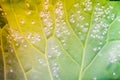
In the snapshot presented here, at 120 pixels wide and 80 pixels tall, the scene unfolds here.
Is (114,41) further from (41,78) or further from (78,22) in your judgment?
(41,78)

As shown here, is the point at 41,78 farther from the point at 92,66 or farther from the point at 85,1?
the point at 85,1

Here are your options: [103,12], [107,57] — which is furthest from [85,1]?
[107,57]

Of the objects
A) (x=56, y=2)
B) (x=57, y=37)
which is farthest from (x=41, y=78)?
(x=56, y=2)

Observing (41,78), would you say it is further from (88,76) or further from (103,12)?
(103,12)

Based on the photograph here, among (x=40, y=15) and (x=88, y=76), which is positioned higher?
(x=40, y=15)

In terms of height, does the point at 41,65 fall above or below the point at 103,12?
below

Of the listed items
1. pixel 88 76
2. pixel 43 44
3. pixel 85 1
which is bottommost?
pixel 88 76
